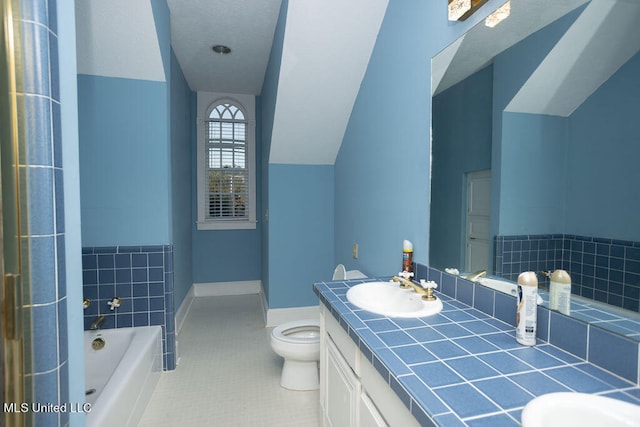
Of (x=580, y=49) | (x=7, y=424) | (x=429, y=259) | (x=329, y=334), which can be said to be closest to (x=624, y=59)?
(x=580, y=49)

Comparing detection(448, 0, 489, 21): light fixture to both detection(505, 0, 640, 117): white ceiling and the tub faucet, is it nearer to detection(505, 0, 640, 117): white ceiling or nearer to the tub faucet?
detection(505, 0, 640, 117): white ceiling

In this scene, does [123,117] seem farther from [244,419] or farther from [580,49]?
[580,49]

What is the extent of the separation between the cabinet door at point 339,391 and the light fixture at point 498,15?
1429 mm

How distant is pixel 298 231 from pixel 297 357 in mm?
1490

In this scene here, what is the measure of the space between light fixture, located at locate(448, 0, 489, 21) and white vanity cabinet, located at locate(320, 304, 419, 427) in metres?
1.39

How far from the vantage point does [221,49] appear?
3.21 m

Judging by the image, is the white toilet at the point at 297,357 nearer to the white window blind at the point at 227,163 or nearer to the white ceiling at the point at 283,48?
the white ceiling at the point at 283,48

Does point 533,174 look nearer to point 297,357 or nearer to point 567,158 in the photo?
point 567,158

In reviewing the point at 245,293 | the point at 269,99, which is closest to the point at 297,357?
the point at 269,99

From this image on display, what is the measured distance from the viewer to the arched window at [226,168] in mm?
4461

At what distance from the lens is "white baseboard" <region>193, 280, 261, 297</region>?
175 inches

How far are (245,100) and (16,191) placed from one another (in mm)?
4046

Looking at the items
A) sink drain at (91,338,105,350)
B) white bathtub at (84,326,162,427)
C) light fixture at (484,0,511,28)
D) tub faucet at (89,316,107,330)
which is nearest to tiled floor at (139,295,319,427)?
white bathtub at (84,326,162,427)

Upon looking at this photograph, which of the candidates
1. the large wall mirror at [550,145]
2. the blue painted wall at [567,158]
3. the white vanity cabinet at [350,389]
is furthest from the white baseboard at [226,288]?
the blue painted wall at [567,158]
